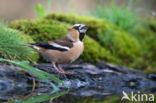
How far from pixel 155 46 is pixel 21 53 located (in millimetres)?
4248

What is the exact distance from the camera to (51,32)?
8.11 m

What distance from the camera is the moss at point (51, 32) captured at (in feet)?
26.3

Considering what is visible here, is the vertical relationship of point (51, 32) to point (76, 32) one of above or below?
below

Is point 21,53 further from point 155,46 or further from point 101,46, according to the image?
point 155,46

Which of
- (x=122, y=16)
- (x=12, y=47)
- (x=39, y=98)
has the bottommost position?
(x=39, y=98)

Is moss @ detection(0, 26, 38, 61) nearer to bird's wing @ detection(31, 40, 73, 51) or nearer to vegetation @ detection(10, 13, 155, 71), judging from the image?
bird's wing @ detection(31, 40, 73, 51)

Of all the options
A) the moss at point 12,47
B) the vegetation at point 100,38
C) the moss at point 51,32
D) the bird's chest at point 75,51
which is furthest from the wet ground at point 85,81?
the vegetation at point 100,38

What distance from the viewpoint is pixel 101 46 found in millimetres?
8906

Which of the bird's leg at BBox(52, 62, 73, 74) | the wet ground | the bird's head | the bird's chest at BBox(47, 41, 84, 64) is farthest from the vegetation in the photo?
the bird's chest at BBox(47, 41, 84, 64)

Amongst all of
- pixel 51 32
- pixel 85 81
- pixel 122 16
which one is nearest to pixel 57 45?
pixel 85 81

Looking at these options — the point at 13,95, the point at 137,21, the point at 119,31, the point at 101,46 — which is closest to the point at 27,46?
the point at 13,95

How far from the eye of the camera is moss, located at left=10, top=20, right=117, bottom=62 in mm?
8005

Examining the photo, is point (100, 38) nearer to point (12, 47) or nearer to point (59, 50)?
point (59, 50)

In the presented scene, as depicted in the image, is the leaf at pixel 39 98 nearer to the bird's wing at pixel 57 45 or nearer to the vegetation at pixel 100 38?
the bird's wing at pixel 57 45
